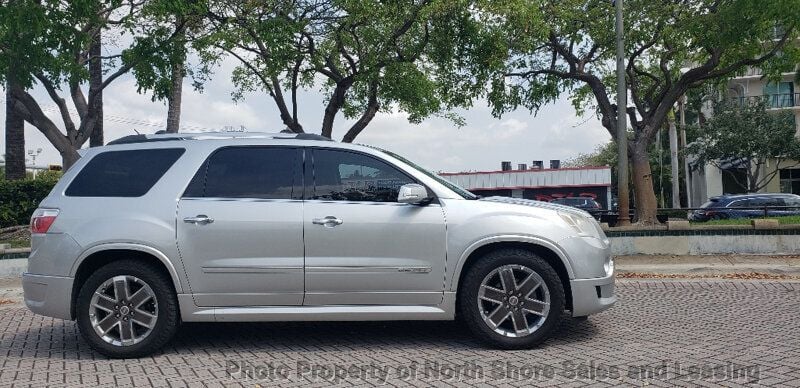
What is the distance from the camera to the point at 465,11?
16062mm

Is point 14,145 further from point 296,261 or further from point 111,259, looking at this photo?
point 296,261

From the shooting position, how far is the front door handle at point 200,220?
5.57 metres

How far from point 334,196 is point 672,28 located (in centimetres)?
1248

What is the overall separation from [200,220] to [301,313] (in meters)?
1.11

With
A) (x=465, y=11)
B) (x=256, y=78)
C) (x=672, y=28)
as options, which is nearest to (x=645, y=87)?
(x=672, y=28)

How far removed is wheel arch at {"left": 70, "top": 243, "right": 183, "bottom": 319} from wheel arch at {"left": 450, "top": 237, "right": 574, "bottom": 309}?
90.3 inches

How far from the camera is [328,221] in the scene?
559cm

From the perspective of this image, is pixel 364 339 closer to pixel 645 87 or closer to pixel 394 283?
pixel 394 283

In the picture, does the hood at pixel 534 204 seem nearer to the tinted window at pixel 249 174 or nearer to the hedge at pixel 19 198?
the tinted window at pixel 249 174

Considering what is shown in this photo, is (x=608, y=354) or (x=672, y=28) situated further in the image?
(x=672, y=28)

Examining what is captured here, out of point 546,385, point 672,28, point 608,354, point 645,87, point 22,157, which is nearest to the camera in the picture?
point 546,385

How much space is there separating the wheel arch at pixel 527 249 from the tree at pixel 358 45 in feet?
34.2

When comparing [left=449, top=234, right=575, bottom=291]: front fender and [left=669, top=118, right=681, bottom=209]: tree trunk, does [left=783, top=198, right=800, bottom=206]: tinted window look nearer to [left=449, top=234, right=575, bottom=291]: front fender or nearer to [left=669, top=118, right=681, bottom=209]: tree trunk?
[left=669, top=118, right=681, bottom=209]: tree trunk

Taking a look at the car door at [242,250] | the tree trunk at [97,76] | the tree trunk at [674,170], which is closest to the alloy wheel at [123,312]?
the car door at [242,250]
